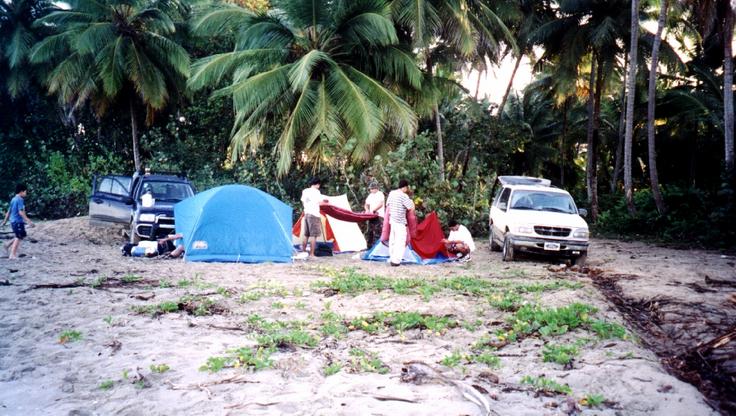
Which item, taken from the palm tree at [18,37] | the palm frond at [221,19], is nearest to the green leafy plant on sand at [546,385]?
the palm frond at [221,19]

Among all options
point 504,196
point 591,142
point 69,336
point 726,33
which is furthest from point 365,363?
point 591,142

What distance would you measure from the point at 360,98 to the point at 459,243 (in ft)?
17.0

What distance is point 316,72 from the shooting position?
17109 millimetres

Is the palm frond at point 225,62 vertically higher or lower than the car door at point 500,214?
higher

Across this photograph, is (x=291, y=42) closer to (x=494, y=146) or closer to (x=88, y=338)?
(x=494, y=146)

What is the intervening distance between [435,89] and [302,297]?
12.1 metres

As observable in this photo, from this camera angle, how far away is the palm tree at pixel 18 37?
24339 millimetres

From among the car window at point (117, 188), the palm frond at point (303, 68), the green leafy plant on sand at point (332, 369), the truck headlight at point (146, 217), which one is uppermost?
the palm frond at point (303, 68)

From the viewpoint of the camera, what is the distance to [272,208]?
1230 centimetres

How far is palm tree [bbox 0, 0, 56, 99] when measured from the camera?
2434 centimetres

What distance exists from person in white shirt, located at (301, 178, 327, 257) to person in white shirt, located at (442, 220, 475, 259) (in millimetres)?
2743

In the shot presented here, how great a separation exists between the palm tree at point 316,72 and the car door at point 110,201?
11.3ft

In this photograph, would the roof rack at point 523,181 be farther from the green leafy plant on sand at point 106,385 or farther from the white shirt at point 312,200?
the green leafy plant on sand at point 106,385

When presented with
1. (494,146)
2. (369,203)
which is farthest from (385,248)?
(494,146)
